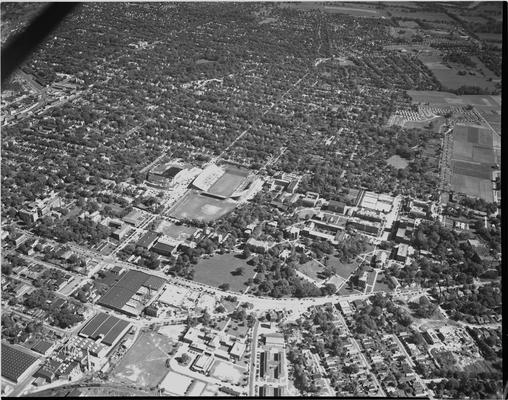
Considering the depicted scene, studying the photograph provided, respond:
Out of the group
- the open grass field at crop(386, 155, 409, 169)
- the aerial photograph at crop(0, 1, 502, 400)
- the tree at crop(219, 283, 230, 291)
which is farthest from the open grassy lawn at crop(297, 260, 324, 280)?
the open grass field at crop(386, 155, 409, 169)

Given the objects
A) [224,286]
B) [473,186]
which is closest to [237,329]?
[224,286]

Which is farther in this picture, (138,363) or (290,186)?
(290,186)

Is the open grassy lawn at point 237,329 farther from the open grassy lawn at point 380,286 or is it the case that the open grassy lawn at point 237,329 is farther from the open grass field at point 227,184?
the open grass field at point 227,184

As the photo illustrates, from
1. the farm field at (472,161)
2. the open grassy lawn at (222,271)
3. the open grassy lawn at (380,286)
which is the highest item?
the open grassy lawn at (222,271)

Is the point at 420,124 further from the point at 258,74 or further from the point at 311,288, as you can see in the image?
the point at 311,288

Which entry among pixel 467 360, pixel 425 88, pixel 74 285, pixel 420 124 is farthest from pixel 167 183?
pixel 425 88

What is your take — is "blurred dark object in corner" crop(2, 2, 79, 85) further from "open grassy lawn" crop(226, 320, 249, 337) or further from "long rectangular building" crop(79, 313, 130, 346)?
"open grassy lawn" crop(226, 320, 249, 337)

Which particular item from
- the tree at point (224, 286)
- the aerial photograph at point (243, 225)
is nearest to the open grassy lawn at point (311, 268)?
the aerial photograph at point (243, 225)
